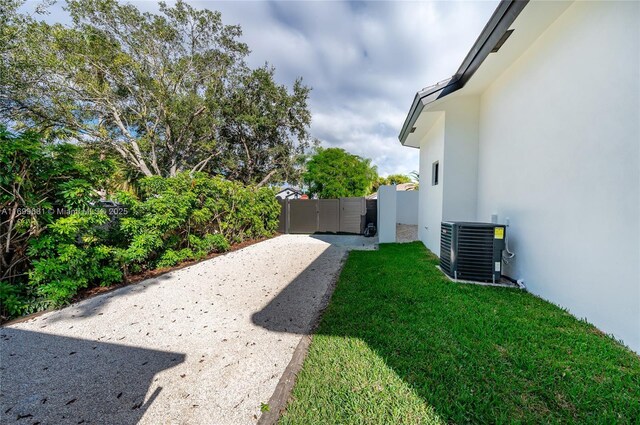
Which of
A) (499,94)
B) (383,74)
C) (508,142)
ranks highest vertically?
(383,74)

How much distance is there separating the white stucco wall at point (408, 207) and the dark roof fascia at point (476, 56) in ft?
27.4

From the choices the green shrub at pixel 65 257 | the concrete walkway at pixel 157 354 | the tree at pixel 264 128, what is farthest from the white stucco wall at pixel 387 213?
the tree at pixel 264 128

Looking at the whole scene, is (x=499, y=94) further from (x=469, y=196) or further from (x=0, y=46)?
(x=0, y=46)

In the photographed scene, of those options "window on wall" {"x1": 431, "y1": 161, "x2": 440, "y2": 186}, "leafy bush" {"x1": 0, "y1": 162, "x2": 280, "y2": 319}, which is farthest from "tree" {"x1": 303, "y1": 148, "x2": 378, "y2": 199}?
"leafy bush" {"x1": 0, "y1": 162, "x2": 280, "y2": 319}

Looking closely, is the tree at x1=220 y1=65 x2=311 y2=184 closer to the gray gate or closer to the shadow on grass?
the gray gate

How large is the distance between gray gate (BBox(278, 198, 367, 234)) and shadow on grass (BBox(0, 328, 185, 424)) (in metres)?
10.1

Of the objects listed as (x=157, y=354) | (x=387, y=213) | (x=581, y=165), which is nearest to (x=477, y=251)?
(x=581, y=165)

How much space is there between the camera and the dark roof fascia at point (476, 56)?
311 centimetres

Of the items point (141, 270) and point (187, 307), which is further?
point (141, 270)

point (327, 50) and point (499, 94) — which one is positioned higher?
point (327, 50)

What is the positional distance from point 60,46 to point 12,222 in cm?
1135

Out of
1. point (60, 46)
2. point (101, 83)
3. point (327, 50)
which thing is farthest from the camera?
point (101, 83)

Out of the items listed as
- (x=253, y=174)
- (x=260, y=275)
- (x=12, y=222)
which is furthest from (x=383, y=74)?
(x=253, y=174)

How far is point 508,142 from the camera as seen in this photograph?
446cm
